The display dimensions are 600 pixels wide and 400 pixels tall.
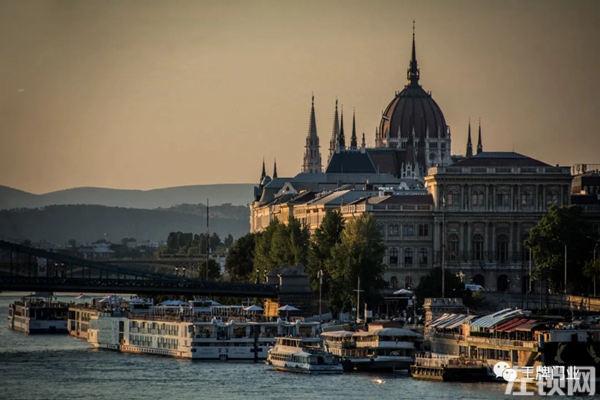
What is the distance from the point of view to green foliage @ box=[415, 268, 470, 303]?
494 ft

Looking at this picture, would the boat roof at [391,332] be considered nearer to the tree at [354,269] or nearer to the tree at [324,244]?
the tree at [354,269]

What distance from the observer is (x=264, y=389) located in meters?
110

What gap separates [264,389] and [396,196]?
230 ft

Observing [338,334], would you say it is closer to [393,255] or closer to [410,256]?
[410,256]

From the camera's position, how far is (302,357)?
396ft

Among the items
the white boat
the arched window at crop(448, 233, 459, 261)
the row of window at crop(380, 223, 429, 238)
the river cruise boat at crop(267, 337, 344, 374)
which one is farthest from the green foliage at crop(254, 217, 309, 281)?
the river cruise boat at crop(267, 337, 344, 374)

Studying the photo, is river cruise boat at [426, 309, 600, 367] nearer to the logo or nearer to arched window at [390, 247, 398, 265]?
the logo

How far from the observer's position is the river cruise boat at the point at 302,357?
120 meters

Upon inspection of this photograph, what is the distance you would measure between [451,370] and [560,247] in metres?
44.5

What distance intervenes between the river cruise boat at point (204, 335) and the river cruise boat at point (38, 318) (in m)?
29.0

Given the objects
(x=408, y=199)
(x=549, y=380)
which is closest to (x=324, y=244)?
(x=408, y=199)

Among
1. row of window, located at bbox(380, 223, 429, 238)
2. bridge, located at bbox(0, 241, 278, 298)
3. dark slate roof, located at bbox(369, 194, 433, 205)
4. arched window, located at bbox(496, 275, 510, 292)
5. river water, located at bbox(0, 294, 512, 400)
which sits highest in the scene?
dark slate roof, located at bbox(369, 194, 433, 205)

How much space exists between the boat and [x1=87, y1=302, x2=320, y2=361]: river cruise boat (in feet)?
51.1

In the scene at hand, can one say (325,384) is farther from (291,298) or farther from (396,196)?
(396,196)
